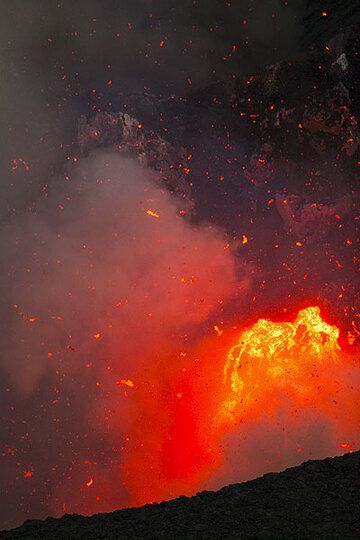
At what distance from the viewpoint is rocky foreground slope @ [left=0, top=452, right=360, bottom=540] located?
241 centimetres

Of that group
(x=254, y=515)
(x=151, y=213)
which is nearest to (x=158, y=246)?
(x=151, y=213)

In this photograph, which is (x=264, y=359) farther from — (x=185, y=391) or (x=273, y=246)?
(x=273, y=246)

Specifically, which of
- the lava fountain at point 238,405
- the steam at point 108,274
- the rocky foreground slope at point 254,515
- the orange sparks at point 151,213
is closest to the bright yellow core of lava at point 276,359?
the lava fountain at point 238,405

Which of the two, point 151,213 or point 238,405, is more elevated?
point 151,213

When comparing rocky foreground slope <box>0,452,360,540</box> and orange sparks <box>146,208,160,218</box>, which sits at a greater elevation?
orange sparks <box>146,208,160,218</box>

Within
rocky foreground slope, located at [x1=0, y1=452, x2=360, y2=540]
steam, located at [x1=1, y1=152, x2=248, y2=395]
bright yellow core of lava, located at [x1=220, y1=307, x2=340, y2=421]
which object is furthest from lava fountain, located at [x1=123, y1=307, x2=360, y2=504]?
rocky foreground slope, located at [x1=0, y1=452, x2=360, y2=540]

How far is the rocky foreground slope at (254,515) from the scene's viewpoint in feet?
7.90

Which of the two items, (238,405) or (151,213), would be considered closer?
(238,405)

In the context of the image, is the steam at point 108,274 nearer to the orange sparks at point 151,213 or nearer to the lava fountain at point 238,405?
the orange sparks at point 151,213

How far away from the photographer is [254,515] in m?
2.55

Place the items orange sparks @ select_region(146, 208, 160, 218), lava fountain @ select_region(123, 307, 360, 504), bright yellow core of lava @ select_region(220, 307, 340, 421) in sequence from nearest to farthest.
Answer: lava fountain @ select_region(123, 307, 360, 504), bright yellow core of lava @ select_region(220, 307, 340, 421), orange sparks @ select_region(146, 208, 160, 218)

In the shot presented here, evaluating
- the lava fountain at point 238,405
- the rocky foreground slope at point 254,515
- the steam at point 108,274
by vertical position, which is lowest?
the rocky foreground slope at point 254,515

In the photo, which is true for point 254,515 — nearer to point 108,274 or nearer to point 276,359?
point 276,359

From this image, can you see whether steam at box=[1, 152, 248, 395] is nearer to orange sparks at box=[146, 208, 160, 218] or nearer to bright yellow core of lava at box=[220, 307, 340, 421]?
orange sparks at box=[146, 208, 160, 218]
